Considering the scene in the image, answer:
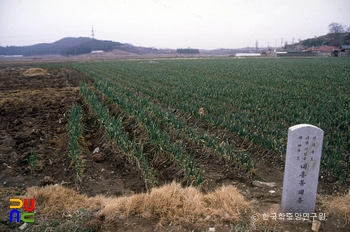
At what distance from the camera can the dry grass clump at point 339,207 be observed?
3514 millimetres

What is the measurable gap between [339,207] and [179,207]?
2170 millimetres

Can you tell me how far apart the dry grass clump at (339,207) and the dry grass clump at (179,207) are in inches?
43.0

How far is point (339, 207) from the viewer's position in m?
3.61

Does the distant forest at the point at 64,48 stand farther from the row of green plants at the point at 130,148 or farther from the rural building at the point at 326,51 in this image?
the row of green plants at the point at 130,148

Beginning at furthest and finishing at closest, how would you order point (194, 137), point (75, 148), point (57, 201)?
point (194, 137)
point (75, 148)
point (57, 201)

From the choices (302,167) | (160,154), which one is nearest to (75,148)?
(160,154)

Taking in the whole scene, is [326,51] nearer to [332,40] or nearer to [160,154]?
[332,40]

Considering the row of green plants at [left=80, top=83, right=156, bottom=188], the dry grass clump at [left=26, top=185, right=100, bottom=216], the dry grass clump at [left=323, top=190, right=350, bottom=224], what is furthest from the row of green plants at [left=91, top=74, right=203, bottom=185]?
the dry grass clump at [left=323, top=190, right=350, bottom=224]

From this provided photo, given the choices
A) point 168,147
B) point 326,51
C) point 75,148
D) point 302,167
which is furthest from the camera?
point 326,51

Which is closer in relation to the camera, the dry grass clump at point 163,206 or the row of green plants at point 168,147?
the dry grass clump at point 163,206

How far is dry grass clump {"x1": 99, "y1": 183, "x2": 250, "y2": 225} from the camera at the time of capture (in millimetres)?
3547

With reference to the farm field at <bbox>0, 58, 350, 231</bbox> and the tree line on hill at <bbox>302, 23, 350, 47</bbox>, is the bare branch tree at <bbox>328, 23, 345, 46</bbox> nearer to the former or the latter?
the tree line on hill at <bbox>302, 23, 350, 47</bbox>

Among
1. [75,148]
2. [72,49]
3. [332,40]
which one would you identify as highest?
[72,49]

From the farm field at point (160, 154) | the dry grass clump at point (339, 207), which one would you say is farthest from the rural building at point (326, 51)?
the dry grass clump at point (339, 207)
